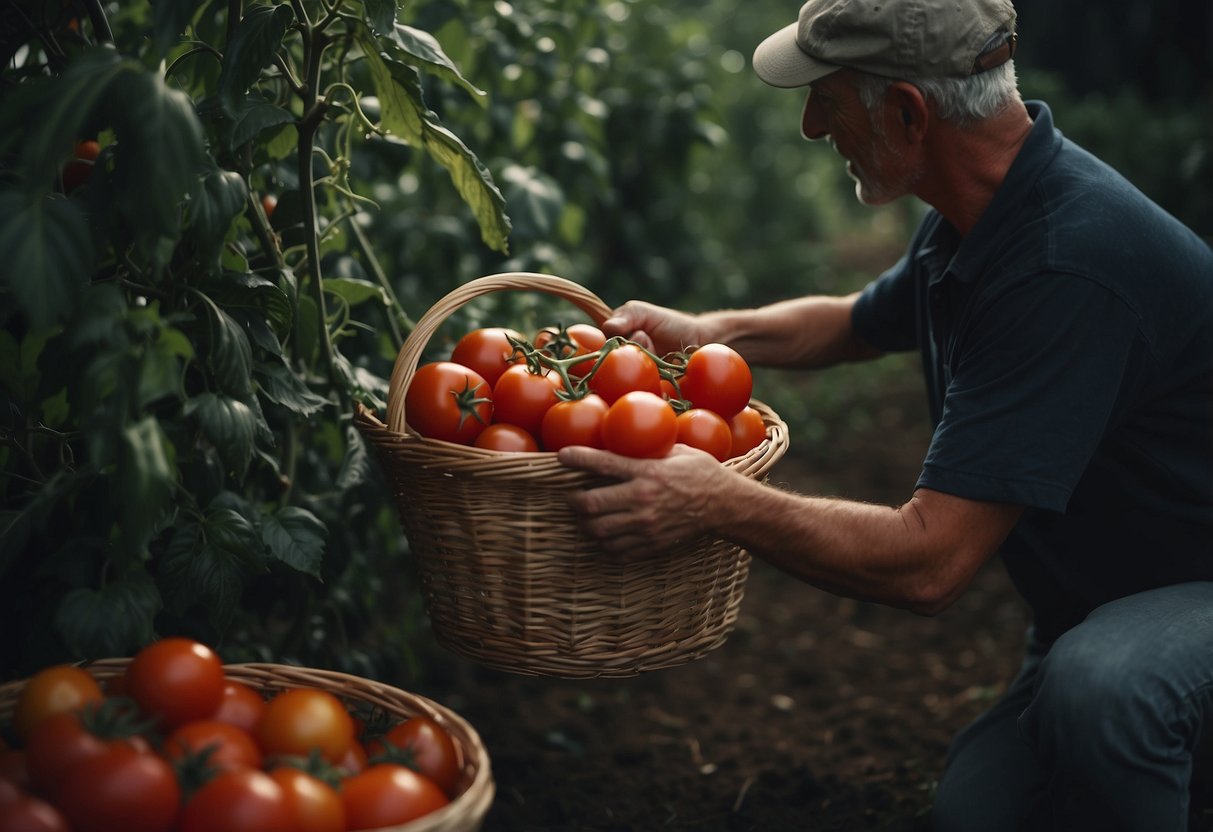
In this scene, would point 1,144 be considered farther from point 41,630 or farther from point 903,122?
point 903,122

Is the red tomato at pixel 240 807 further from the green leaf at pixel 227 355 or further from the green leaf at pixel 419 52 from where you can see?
the green leaf at pixel 419 52

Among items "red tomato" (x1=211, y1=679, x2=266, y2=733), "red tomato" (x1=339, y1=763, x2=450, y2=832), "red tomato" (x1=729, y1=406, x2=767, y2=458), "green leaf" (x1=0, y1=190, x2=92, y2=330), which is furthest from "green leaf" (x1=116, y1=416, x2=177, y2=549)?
"red tomato" (x1=729, y1=406, x2=767, y2=458)

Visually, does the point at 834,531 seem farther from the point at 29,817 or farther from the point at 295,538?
the point at 29,817

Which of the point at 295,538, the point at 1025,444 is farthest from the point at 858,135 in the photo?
the point at 295,538

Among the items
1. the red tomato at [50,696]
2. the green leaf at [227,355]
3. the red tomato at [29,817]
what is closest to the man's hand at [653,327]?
the green leaf at [227,355]

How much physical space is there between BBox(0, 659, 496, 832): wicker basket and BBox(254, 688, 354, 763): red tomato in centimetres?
13

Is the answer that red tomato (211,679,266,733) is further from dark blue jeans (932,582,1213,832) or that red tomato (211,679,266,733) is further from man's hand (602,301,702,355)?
dark blue jeans (932,582,1213,832)

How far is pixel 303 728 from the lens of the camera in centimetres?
139

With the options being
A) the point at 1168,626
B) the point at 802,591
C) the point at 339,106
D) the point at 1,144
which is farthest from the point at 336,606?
the point at 802,591

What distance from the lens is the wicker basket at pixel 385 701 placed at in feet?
4.33

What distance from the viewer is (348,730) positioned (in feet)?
4.68

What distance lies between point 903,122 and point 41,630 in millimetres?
1575

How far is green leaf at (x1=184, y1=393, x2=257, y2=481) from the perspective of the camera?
1468 mm

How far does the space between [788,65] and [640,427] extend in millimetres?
797
